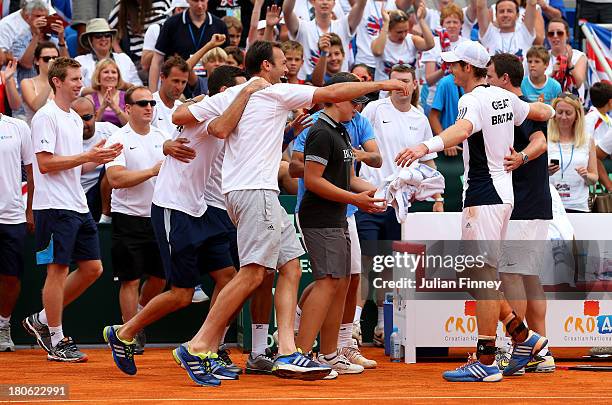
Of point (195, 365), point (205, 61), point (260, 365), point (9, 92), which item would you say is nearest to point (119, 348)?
point (195, 365)

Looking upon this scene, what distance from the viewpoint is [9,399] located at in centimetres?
739

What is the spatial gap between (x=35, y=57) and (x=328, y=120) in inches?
214

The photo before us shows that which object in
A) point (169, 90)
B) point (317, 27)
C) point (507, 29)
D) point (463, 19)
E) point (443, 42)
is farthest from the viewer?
point (463, 19)

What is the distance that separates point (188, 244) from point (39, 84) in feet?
15.9

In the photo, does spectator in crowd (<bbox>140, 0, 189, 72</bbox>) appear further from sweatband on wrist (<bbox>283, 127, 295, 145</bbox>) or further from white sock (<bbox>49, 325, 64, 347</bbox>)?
sweatband on wrist (<bbox>283, 127, 295, 145</bbox>)

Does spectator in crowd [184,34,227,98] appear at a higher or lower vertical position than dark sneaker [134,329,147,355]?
higher

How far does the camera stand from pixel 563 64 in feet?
48.4

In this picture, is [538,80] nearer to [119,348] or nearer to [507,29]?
[507,29]

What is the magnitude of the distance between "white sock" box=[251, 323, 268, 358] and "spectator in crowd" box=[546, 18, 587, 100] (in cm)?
691

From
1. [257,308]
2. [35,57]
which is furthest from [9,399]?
[35,57]

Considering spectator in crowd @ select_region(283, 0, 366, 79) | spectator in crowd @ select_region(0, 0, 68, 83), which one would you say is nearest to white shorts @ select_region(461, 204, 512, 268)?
spectator in crowd @ select_region(283, 0, 366, 79)

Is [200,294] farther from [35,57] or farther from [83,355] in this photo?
[35,57]

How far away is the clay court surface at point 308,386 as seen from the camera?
7453 millimetres

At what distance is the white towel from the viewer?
8.94 metres
